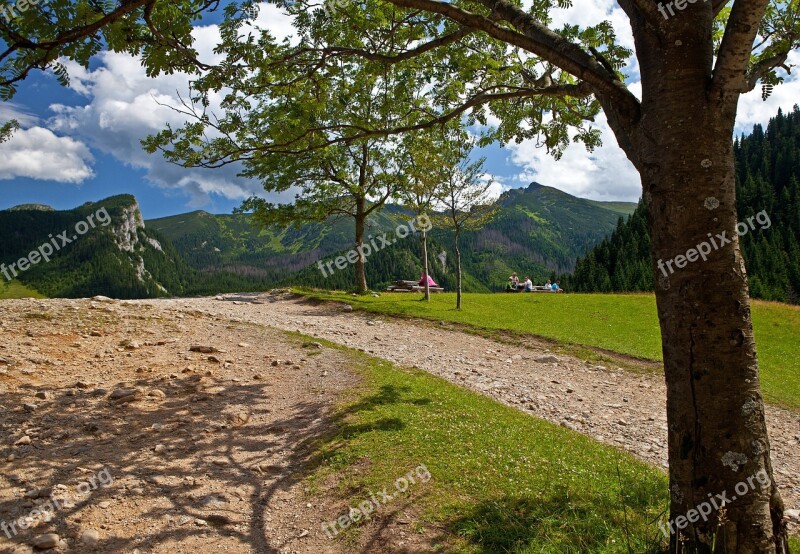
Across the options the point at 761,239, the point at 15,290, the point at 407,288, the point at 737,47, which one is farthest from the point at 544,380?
the point at 15,290

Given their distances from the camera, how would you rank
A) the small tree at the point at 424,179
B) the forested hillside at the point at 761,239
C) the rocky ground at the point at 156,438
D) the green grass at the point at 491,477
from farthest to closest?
the forested hillside at the point at 761,239
the small tree at the point at 424,179
the rocky ground at the point at 156,438
the green grass at the point at 491,477

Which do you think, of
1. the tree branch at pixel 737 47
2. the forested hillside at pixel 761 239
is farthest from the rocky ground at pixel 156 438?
the forested hillside at pixel 761 239

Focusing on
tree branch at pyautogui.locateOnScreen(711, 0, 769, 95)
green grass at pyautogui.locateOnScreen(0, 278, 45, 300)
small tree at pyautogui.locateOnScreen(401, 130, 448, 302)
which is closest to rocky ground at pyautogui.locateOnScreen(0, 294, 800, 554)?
Answer: tree branch at pyautogui.locateOnScreen(711, 0, 769, 95)

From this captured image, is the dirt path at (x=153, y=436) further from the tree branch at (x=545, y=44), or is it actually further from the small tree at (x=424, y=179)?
the small tree at (x=424, y=179)

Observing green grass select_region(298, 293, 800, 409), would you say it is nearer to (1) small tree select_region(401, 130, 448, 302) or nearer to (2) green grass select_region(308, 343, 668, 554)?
(1) small tree select_region(401, 130, 448, 302)

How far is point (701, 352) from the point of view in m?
3.68

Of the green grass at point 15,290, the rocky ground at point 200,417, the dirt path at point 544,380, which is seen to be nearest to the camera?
the rocky ground at point 200,417

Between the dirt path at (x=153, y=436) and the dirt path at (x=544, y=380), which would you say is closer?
the dirt path at (x=153, y=436)

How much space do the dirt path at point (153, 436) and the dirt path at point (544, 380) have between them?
12.9 ft

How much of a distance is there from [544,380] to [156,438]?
1123 centimetres

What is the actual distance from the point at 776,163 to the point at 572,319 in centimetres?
14446

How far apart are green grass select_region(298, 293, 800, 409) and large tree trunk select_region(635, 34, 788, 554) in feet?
42.0

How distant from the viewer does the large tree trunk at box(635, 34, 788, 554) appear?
3.63m

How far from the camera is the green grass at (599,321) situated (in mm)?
17555
